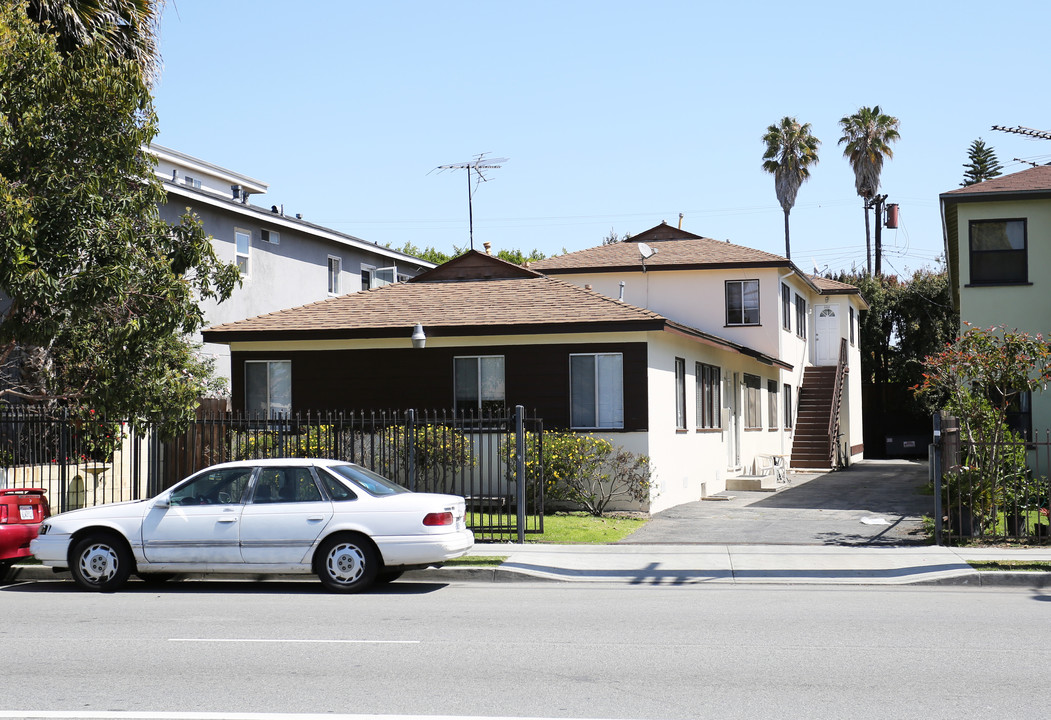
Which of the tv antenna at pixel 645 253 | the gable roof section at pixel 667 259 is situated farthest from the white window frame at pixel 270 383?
the tv antenna at pixel 645 253

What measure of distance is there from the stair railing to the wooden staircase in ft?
0.27

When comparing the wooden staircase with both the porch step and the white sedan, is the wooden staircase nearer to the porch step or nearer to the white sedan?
the porch step

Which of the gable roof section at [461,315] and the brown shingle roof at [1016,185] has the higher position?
the brown shingle roof at [1016,185]

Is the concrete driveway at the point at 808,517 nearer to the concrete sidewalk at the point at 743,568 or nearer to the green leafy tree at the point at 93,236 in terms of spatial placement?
the concrete sidewalk at the point at 743,568

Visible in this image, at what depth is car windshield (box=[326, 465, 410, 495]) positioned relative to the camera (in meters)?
12.8

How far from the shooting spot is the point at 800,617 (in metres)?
10.4

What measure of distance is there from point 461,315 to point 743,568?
922 cm

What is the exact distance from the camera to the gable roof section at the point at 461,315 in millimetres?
20203

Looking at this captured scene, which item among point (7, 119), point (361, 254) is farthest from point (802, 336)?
point (7, 119)

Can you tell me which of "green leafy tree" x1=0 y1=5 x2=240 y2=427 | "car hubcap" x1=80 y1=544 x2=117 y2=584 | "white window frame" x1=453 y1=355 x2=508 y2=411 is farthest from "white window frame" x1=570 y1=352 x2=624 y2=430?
"car hubcap" x1=80 y1=544 x2=117 y2=584

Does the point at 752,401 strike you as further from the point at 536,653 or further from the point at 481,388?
the point at 536,653

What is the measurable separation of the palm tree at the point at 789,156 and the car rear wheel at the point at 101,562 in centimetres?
4757

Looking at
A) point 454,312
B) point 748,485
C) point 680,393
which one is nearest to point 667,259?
point 748,485

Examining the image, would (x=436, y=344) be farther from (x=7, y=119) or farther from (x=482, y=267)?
(x=7, y=119)
